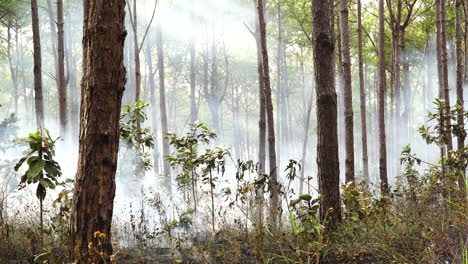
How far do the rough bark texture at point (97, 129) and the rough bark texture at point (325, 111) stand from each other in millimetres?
2565

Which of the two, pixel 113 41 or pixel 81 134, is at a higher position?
pixel 113 41

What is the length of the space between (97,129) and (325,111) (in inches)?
108

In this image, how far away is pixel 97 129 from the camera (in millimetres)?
2730

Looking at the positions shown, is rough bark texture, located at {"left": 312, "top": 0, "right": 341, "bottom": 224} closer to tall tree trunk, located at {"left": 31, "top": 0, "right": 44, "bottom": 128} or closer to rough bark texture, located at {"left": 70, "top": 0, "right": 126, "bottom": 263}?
rough bark texture, located at {"left": 70, "top": 0, "right": 126, "bottom": 263}

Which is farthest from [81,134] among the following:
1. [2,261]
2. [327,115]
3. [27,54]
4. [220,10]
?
[27,54]

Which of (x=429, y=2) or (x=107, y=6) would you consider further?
(x=429, y=2)

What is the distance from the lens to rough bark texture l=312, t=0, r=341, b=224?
178 inches

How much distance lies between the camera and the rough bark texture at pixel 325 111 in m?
4.53

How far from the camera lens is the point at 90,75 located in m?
2.74

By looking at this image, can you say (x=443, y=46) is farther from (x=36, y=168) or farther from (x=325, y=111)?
(x=36, y=168)

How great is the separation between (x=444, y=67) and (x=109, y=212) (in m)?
8.11

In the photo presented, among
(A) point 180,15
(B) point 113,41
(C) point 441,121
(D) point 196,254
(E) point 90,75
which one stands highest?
(A) point 180,15

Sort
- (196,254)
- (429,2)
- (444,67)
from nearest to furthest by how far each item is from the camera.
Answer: (196,254)
(444,67)
(429,2)

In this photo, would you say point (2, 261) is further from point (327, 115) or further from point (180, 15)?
point (180, 15)
